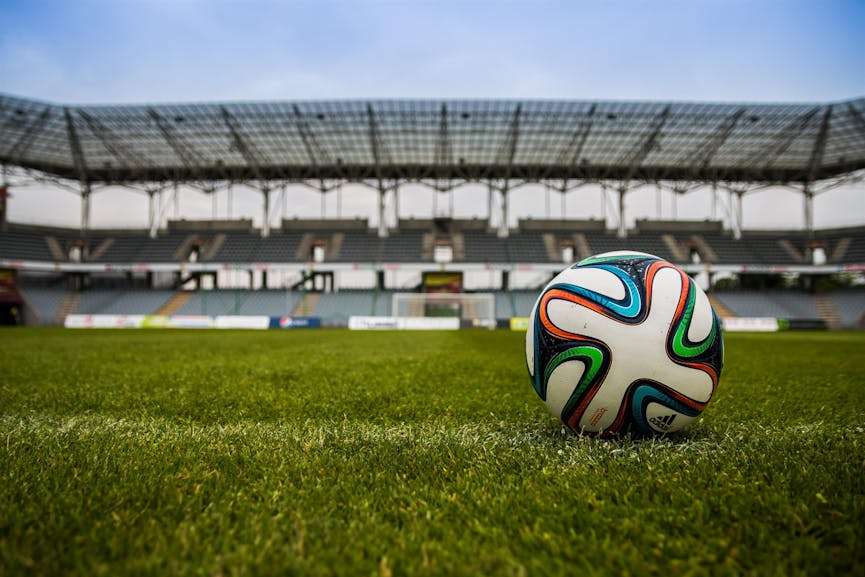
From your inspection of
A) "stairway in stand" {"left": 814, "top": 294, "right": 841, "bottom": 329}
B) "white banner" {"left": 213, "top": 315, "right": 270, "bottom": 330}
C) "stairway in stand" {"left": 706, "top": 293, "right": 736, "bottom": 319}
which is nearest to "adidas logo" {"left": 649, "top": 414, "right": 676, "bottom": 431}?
"white banner" {"left": 213, "top": 315, "right": 270, "bottom": 330}

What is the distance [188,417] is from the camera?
4.36 metres

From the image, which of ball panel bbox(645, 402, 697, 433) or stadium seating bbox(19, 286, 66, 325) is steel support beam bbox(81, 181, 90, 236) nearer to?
stadium seating bbox(19, 286, 66, 325)

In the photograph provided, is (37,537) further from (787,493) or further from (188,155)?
(188,155)

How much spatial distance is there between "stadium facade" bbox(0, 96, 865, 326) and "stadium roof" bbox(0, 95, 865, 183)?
0.14m

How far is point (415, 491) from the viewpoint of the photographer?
7.97 feet

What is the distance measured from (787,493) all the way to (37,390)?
6654 millimetres

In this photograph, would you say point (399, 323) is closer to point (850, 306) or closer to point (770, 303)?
point (770, 303)

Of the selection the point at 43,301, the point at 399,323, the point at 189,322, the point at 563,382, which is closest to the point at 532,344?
the point at 563,382

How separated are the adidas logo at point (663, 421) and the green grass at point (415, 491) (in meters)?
0.11

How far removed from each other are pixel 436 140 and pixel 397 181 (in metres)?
6.38

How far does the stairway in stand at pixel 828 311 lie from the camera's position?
38912mm

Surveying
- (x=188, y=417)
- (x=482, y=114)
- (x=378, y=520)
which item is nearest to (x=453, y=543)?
(x=378, y=520)

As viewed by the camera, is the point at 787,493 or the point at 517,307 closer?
the point at 787,493

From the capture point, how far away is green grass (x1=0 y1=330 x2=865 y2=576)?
1.77m
